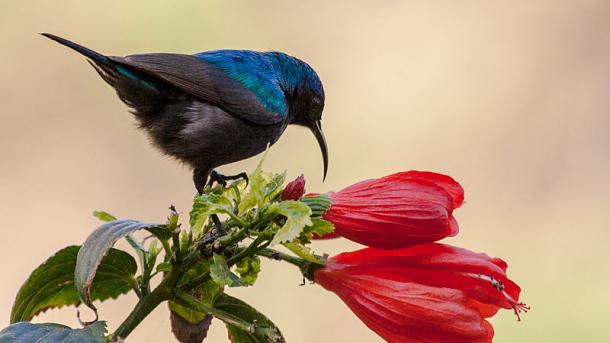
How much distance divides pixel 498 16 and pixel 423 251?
569cm

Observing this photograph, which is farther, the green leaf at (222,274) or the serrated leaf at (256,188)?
the serrated leaf at (256,188)

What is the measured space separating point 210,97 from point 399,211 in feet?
5.05

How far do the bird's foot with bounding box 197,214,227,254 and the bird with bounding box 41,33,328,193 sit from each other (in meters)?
1.21

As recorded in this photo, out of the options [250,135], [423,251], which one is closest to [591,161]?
[250,135]

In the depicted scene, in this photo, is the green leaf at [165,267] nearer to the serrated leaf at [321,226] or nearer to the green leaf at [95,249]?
the green leaf at [95,249]

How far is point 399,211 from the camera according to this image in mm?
1780

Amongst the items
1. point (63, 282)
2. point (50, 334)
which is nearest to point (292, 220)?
point (50, 334)

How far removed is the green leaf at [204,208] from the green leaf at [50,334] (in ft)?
0.75

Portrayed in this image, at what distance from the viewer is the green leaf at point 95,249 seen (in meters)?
1.66

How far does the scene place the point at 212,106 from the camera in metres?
3.23

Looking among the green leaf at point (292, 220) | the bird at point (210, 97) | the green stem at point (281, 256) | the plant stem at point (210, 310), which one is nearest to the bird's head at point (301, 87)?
the bird at point (210, 97)

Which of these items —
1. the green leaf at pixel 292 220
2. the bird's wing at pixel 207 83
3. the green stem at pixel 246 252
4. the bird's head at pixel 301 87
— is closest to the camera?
the green leaf at pixel 292 220

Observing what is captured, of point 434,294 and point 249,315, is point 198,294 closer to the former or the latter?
point 249,315

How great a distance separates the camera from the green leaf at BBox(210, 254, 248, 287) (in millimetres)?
1645
